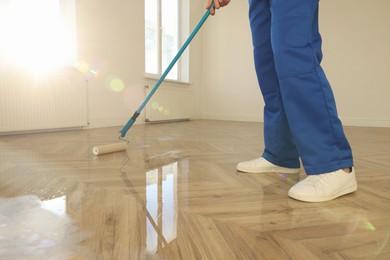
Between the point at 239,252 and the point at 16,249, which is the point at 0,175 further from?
the point at 239,252

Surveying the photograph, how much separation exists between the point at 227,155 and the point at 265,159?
1.40 ft

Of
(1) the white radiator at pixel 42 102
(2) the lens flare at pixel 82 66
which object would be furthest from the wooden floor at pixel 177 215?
(2) the lens flare at pixel 82 66

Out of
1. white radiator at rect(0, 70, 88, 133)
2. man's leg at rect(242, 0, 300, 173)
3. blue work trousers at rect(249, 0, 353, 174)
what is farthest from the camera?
white radiator at rect(0, 70, 88, 133)

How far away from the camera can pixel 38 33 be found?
9.46 feet

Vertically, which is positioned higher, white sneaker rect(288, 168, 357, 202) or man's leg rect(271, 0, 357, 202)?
man's leg rect(271, 0, 357, 202)

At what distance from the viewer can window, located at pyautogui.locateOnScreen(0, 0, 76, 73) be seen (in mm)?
2484

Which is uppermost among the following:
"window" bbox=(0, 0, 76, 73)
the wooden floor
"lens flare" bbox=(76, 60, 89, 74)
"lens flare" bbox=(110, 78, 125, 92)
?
"window" bbox=(0, 0, 76, 73)

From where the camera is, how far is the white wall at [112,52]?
313 centimetres

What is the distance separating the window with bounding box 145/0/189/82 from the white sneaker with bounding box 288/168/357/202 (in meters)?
3.49

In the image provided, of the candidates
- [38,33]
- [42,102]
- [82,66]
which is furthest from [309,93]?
[38,33]

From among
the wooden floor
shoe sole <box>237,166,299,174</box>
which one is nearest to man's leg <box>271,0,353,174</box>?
the wooden floor

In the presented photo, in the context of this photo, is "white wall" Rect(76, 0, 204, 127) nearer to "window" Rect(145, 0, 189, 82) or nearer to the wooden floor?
"window" Rect(145, 0, 189, 82)

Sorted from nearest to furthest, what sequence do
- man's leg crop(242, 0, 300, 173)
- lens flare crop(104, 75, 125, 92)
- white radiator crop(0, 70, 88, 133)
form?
man's leg crop(242, 0, 300, 173), white radiator crop(0, 70, 88, 133), lens flare crop(104, 75, 125, 92)

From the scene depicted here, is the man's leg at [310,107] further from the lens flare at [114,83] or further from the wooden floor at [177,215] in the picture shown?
the lens flare at [114,83]
